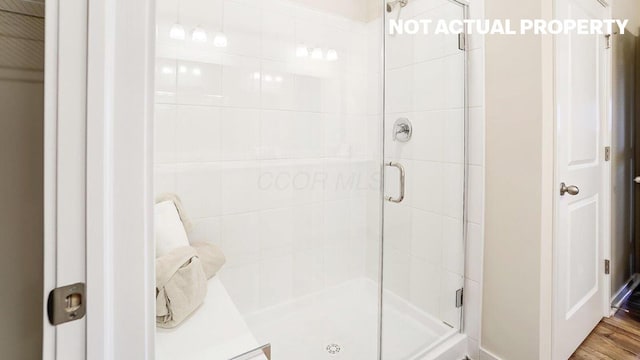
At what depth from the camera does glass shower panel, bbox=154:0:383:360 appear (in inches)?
59.7

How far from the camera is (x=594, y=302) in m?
1.75

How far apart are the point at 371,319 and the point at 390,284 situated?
29 centimetres

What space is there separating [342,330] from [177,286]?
1113 mm

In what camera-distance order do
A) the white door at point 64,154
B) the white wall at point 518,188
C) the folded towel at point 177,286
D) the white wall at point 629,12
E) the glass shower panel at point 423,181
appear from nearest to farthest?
the white door at point 64,154 < the folded towel at point 177,286 < the white wall at point 518,188 < the glass shower panel at point 423,181 < the white wall at point 629,12

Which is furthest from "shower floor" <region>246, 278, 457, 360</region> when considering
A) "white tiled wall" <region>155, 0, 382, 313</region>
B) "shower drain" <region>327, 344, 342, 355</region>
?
"white tiled wall" <region>155, 0, 382, 313</region>

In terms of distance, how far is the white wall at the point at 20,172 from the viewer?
0.47m

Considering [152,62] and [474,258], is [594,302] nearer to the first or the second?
[474,258]

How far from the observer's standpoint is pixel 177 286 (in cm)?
102

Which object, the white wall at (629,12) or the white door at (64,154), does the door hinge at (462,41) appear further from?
the white door at (64,154)

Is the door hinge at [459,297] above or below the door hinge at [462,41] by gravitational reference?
below

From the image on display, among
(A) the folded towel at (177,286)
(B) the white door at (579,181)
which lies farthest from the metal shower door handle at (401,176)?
(A) the folded towel at (177,286)

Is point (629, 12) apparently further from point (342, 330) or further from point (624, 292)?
point (342, 330)

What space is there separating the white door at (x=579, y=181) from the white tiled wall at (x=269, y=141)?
3.45 feet

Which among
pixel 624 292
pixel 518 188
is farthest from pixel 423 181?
pixel 624 292
